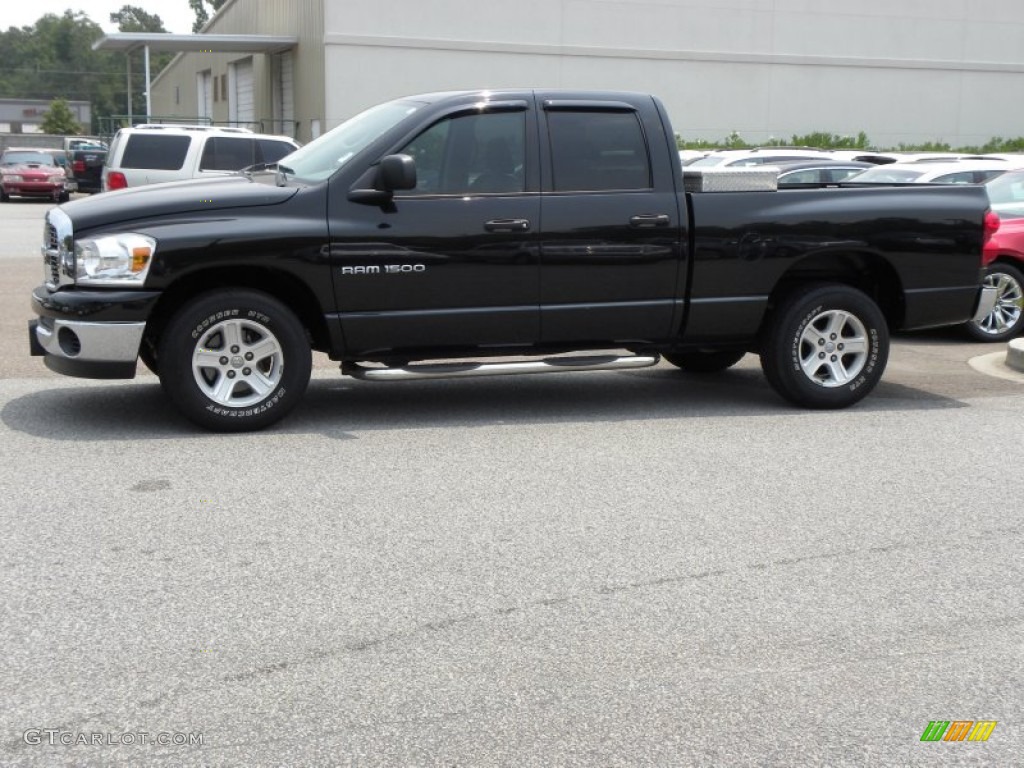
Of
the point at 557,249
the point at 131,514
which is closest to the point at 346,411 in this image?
the point at 557,249

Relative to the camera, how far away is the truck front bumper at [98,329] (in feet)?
23.5

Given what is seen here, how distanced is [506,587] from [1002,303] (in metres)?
8.83

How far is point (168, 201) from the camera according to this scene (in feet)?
24.2

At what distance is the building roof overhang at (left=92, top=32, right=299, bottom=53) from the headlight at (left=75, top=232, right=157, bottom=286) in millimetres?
30712

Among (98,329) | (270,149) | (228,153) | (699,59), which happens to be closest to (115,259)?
(98,329)

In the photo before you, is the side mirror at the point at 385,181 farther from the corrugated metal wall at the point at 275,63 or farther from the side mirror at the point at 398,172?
the corrugated metal wall at the point at 275,63

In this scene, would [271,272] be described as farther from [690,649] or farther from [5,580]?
[690,649]

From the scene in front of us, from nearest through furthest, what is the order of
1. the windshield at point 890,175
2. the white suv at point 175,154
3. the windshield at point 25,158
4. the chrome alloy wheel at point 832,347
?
1. the chrome alloy wheel at point 832,347
2. the windshield at point 890,175
3. the white suv at point 175,154
4. the windshield at point 25,158

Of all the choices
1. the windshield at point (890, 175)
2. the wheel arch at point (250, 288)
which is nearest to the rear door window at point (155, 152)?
the windshield at point (890, 175)

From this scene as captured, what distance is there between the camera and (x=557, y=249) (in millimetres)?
7887

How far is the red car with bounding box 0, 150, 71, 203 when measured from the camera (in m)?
37.9

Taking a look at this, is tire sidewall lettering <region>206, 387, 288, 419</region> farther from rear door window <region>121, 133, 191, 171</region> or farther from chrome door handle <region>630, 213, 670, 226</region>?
rear door window <region>121, 133, 191, 171</region>

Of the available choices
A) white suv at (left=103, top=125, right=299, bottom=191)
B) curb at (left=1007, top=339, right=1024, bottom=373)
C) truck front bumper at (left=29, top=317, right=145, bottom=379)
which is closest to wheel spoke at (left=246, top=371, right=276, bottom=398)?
truck front bumper at (left=29, top=317, right=145, bottom=379)

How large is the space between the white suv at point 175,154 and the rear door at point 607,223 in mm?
11583
